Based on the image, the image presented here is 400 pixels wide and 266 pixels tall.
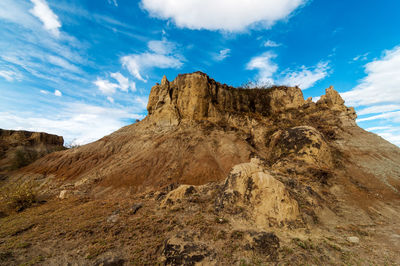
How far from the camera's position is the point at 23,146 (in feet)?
91.9

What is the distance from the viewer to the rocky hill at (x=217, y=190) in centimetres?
548

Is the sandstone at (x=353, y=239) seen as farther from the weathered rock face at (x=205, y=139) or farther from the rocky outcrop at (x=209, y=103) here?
the rocky outcrop at (x=209, y=103)

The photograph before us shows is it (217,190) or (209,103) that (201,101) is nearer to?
(209,103)

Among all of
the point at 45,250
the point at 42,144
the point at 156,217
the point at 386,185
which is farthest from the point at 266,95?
the point at 42,144

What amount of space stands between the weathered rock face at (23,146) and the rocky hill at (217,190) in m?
4.19

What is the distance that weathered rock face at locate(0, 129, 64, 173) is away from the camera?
24828 millimetres

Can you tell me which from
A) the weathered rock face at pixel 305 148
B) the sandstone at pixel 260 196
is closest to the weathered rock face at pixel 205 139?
the weathered rock face at pixel 305 148

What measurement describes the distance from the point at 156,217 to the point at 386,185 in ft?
53.9

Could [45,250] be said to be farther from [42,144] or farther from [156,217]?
[42,144]

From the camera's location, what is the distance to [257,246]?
Answer: 17.1 ft

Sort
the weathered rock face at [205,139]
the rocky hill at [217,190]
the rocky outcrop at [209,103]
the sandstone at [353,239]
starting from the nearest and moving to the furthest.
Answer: the rocky hill at [217,190]
the sandstone at [353,239]
the weathered rock face at [205,139]
the rocky outcrop at [209,103]

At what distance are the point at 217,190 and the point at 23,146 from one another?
3636 cm

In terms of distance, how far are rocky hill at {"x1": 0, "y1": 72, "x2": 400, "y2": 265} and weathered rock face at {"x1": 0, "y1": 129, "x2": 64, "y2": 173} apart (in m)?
4.19

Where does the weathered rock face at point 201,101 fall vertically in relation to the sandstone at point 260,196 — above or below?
above
